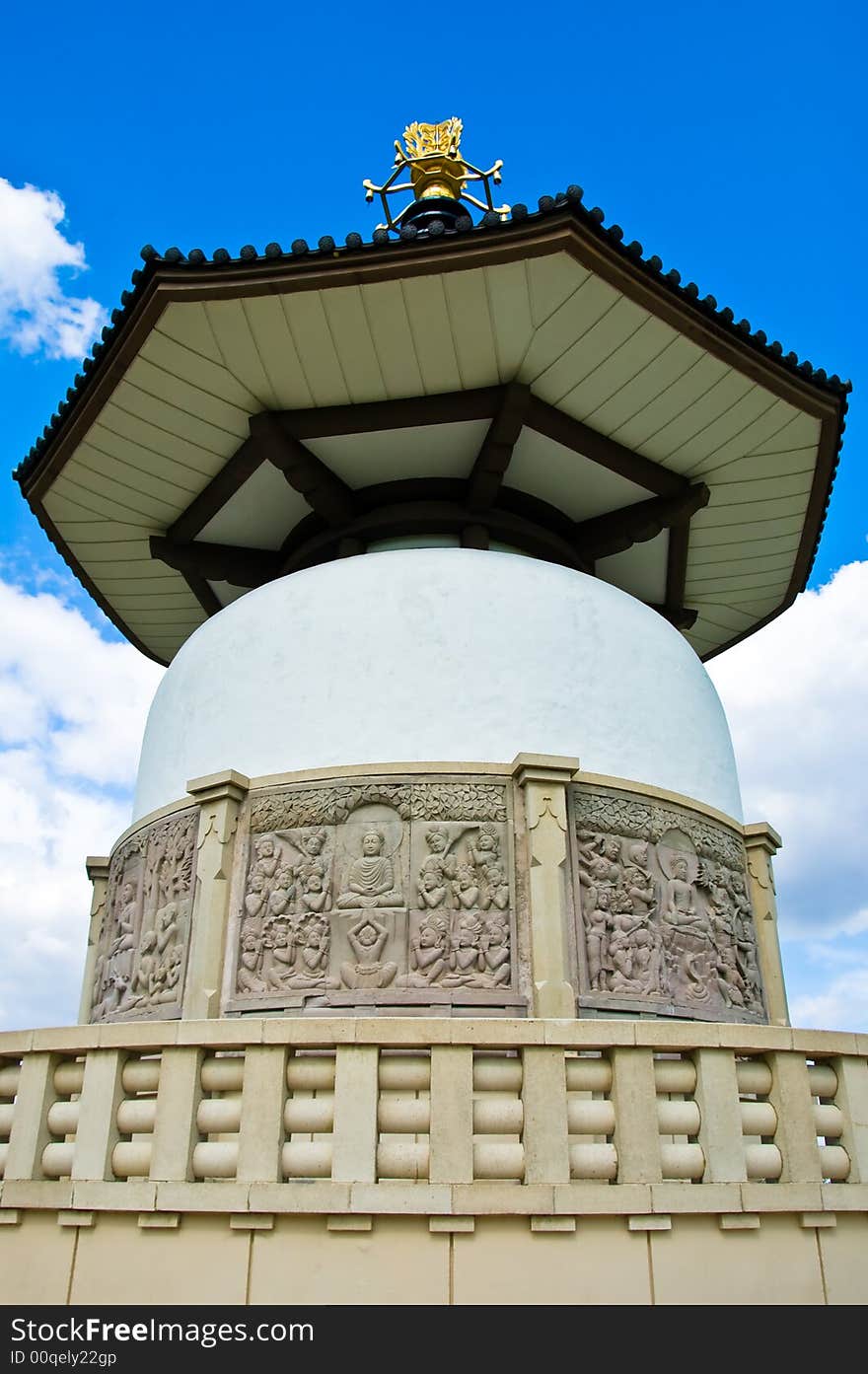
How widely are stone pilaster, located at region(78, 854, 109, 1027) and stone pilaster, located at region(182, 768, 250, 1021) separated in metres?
2.40

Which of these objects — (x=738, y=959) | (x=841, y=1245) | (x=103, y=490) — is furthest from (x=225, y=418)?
(x=841, y=1245)

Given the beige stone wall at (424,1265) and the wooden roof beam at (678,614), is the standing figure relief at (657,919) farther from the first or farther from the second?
the wooden roof beam at (678,614)

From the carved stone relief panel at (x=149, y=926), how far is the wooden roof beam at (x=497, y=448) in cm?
371

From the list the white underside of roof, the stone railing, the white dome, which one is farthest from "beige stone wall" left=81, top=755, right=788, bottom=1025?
the white underside of roof

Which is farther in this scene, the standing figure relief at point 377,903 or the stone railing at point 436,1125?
the standing figure relief at point 377,903

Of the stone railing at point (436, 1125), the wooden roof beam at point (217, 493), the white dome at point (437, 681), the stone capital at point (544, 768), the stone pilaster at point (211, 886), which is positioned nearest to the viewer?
the stone railing at point (436, 1125)

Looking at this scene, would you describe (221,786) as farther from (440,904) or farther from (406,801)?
(440,904)

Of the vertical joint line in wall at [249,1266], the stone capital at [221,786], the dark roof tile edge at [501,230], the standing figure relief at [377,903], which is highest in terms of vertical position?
the dark roof tile edge at [501,230]

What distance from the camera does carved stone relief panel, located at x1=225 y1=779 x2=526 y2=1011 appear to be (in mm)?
7129

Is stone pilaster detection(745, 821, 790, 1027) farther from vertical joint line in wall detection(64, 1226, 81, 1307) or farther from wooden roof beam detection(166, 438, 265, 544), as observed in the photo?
vertical joint line in wall detection(64, 1226, 81, 1307)

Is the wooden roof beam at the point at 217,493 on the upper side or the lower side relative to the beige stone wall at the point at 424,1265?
upper

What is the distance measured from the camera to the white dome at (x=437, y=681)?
313 inches

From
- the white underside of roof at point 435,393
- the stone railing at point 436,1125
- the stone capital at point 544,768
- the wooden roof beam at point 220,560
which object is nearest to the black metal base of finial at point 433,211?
the white underside of roof at point 435,393
